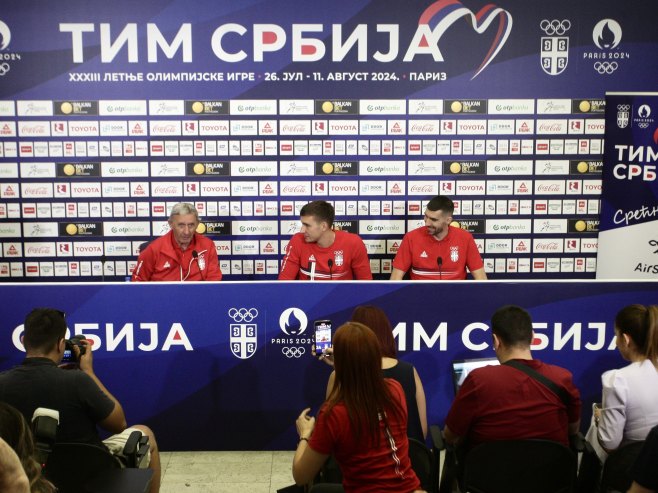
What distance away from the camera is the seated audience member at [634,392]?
9.21ft

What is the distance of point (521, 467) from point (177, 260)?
3.45 metres

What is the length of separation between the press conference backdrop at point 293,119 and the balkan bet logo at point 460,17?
1 cm

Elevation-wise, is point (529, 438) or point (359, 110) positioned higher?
point (359, 110)

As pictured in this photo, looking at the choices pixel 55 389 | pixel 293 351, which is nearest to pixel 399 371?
pixel 293 351

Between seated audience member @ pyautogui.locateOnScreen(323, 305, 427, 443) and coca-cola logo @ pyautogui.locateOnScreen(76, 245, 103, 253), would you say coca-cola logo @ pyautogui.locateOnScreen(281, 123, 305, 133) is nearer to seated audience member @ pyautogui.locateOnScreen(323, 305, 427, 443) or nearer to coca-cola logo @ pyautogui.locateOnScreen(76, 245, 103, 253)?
coca-cola logo @ pyautogui.locateOnScreen(76, 245, 103, 253)

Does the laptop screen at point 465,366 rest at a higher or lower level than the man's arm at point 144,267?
lower

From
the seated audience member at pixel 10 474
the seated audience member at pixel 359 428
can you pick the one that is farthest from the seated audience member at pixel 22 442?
the seated audience member at pixel 359 428

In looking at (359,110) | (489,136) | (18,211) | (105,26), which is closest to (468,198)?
(489,136)

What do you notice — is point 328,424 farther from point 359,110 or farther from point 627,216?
point 627,216

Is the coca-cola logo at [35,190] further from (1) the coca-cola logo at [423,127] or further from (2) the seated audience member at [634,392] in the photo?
(2) the seated audience member at [634,392]

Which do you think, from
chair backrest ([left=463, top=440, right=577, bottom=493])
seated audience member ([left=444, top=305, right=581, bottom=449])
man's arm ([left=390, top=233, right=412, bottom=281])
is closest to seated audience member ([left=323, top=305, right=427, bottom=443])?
seated audience member ([left=444, top=305, right=581, bottom=449])

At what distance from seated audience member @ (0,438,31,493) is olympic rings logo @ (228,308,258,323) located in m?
2.56

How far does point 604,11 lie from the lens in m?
6.23

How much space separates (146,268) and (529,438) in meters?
3.60
